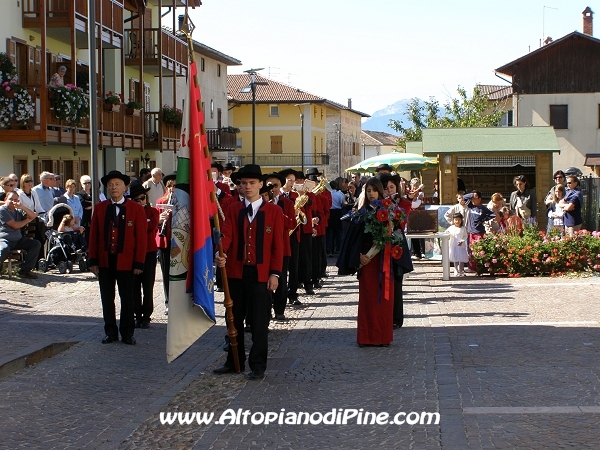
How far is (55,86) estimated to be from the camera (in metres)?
24.7

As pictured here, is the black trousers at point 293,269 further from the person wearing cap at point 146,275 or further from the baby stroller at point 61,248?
the baby stroller at point 61,248

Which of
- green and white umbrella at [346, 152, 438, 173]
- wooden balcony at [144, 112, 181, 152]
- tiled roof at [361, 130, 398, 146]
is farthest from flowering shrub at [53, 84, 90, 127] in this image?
tiled roof at [361, 130, 398, 146]

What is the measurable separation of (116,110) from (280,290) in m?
18.4

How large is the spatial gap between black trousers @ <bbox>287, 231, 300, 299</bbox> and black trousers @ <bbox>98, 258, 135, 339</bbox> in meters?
3.85

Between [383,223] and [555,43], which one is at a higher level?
[555,43]

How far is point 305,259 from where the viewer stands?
1599 centimetres

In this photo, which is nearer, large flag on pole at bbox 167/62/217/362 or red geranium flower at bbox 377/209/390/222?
large flag on pole at bbox 167/62/217/362

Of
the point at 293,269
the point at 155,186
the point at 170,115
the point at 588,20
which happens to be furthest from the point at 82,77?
the point at 588,20

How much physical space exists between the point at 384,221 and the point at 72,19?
17.7 meters

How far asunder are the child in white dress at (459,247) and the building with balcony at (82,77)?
6.61 meters

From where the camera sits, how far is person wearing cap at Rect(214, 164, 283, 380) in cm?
943

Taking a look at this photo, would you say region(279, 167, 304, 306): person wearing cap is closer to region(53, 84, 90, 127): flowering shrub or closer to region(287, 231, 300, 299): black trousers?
region(287, 231, 300, 299): black trousers

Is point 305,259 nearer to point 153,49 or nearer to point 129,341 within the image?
point 129,341

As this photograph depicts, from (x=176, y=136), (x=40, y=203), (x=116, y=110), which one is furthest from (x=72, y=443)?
(x=176, y=136)
